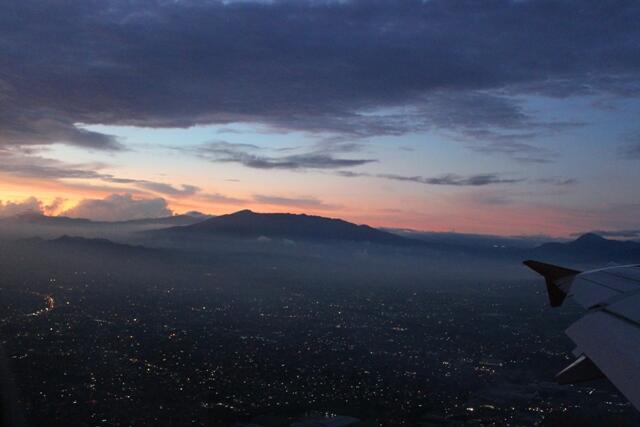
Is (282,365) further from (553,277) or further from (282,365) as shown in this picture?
(553,277)

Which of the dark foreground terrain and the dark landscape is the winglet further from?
the dark landscape

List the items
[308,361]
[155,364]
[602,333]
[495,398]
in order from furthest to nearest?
[308,361]
[155,364]
[495,398]
[602,333]

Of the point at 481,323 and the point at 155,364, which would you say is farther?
the point at 481,323

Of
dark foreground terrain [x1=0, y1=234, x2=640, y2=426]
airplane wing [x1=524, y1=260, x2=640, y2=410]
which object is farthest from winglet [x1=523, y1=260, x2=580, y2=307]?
dark foreground terrain [x1=0, y1=234, x2=640, y2=426]

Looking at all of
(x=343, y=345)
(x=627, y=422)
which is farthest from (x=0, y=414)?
(x=343, y=345)

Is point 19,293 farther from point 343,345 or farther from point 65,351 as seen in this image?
point 343,345

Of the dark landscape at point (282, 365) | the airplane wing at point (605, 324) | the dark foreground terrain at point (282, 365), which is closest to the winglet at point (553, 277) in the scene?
the airplane wing at point (605, 324)

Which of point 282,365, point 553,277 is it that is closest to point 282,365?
point 282,365

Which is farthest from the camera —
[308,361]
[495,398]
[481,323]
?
[481,323]
